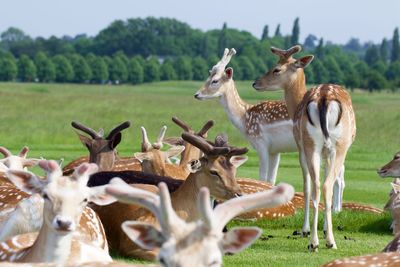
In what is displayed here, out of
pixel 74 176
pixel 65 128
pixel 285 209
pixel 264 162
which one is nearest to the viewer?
pixel 74 176

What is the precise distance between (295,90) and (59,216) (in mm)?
5514

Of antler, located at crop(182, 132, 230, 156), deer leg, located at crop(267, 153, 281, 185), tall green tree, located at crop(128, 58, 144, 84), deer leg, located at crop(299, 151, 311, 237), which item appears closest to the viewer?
antler, located at crop(182, 132, 230, 156)

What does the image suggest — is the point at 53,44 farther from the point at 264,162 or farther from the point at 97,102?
the point at 264,162

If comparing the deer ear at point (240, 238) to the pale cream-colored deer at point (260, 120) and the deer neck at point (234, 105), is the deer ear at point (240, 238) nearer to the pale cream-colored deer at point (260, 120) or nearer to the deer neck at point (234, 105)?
the pale cream-colored deer at point (260, 120)

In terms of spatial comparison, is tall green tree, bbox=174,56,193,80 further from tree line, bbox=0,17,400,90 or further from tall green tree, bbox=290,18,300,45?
tall green tree, bbox=290,18,300,45

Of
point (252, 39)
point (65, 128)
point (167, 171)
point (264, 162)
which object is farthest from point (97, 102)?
point (252, 39)

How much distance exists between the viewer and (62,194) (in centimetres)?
572

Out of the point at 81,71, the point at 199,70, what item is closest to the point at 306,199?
the point at 81,71

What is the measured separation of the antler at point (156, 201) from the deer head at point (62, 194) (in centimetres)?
136

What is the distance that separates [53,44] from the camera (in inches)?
5399

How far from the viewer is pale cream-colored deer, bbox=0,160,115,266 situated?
223 inches

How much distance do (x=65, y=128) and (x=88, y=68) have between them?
79202 mm

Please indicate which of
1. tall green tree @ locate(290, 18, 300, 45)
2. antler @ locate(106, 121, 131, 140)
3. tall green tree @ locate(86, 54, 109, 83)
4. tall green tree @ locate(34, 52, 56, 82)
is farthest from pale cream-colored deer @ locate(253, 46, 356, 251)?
tall green tree @ locate(290, 18, 300, 45)

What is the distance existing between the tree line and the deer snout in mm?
80795
